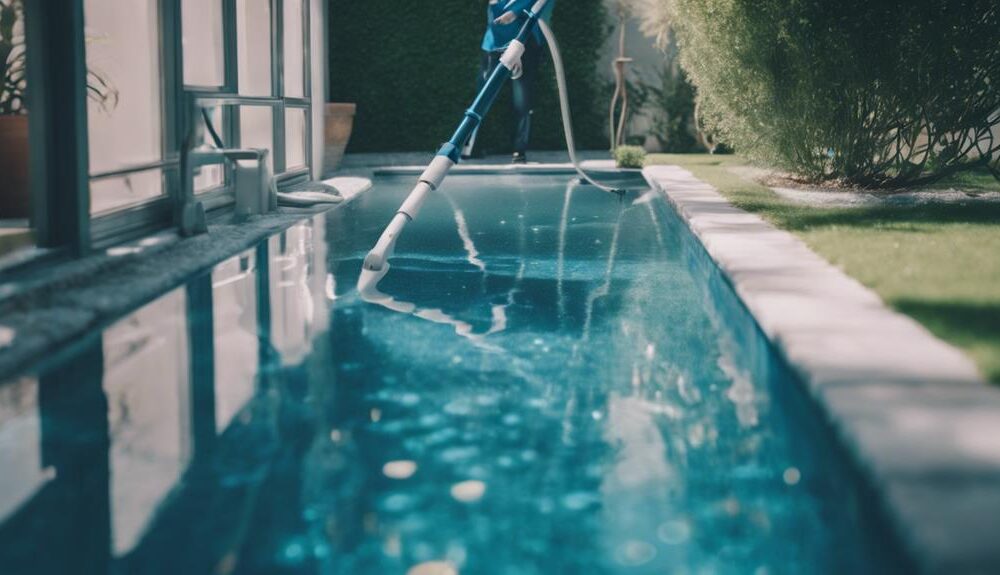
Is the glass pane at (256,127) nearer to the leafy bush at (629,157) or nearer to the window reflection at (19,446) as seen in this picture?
the leafy bush at (629,157)

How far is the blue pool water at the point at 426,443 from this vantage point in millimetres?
1816

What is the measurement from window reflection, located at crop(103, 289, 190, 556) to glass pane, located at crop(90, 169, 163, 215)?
3.63 feet

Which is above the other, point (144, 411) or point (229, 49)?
point (229, 49)

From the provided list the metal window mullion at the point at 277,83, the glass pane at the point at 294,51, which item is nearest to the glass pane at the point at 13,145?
the metal window mullion at the point at 277,83

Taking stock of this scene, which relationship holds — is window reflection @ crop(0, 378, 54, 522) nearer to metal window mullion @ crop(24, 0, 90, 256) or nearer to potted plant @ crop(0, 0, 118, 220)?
metal window mullion @ crop(24, 0, 90, 256)

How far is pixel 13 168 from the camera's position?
526 cm

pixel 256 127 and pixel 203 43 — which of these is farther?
pixel 256 127

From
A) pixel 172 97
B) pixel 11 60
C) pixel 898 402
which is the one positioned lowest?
pixel 898 402

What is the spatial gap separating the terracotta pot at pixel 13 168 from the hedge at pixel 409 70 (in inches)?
304

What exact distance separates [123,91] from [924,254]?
11.9 ft

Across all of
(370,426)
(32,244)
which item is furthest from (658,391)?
(32,244)

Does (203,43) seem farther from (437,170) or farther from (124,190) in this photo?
(437,170)

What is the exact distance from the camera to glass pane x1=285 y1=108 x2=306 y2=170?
9.06 meters

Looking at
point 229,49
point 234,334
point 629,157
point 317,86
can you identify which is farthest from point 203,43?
point 629,157
